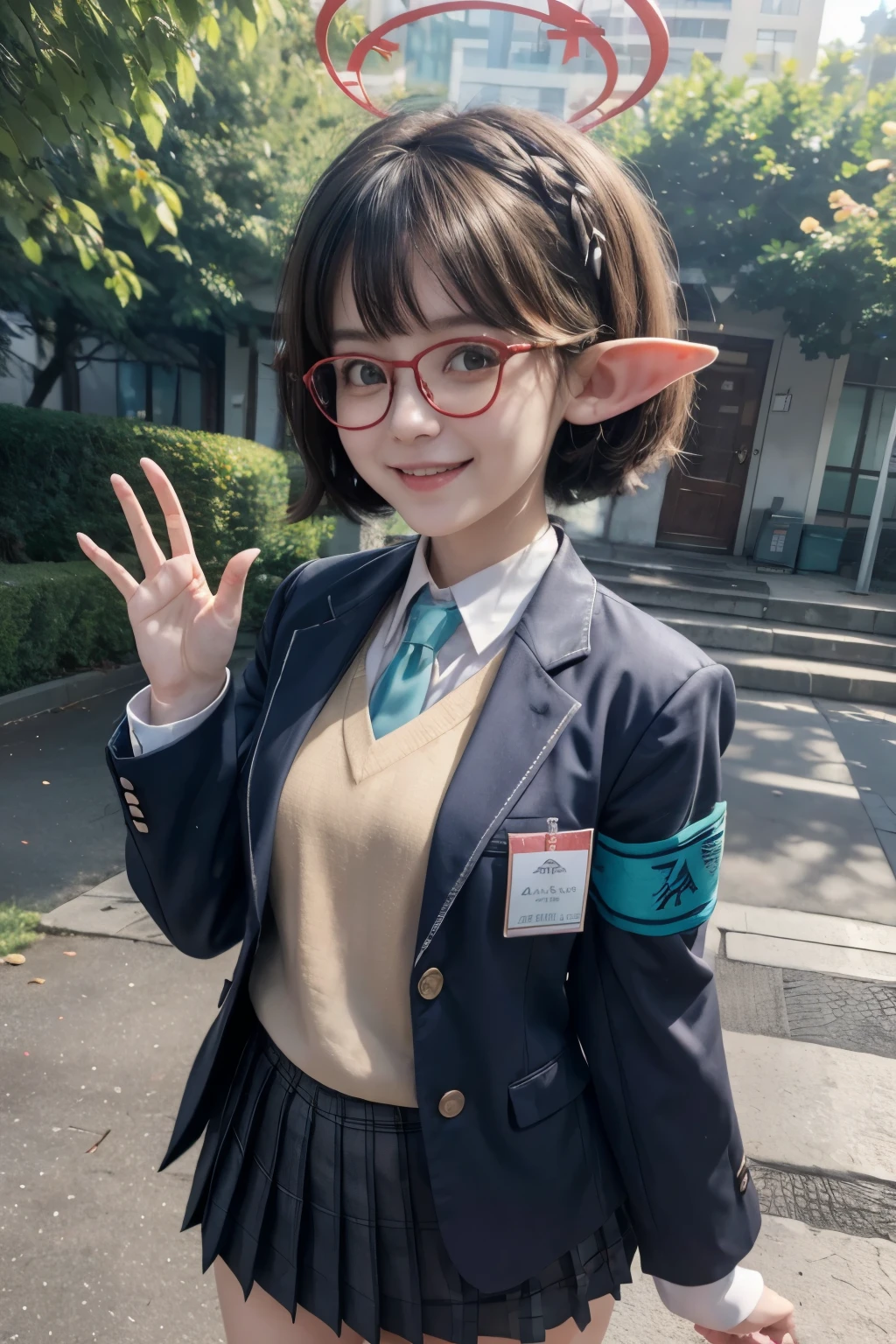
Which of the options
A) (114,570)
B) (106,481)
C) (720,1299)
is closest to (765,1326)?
(720,1299)

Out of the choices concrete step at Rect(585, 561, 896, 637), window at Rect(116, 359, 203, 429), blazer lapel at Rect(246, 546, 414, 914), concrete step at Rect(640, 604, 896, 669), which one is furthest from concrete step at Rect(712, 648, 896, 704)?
window at Rect(116, 359, 203, 429)

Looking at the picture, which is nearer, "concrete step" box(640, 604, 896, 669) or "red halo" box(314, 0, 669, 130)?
"red halo" box(314, 0, 669, 130)

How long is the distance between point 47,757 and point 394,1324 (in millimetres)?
4641

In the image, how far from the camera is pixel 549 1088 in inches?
40.6

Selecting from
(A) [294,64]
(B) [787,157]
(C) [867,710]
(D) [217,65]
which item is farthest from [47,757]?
(B) [787,157]

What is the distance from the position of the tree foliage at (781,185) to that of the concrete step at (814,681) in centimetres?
466

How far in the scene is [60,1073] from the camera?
264 cm

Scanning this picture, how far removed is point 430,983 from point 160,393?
13712 mm

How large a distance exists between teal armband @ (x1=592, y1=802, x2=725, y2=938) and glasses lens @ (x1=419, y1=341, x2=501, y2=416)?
509 mm

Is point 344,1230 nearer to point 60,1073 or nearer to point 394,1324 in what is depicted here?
point 394,1324

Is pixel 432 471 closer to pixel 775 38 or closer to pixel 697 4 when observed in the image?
pixel 775 38

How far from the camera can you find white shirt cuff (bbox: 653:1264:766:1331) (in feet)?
3.44

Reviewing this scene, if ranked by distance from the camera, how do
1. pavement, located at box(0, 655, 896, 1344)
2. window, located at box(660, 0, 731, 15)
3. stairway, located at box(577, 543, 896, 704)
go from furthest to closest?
window, located at box(660, 0, 731, 15), stairway, located at box(577, 543, 896, 704), pavement, located at box(0, 655, 896, 1344)

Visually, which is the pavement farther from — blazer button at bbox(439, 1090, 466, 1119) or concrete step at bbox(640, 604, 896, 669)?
concrete step at bbox(640, 604, 896, 669)
